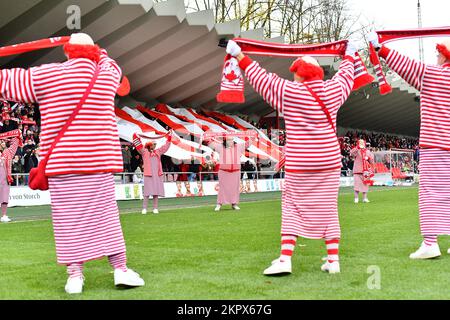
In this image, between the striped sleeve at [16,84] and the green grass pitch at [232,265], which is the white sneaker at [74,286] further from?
the striped sleeve at [16,84]

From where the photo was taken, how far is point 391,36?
805 cm

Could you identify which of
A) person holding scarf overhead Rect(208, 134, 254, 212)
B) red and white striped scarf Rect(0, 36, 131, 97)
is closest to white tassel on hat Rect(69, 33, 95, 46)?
red and white striped scarf Rect(0, 36, 131, 97)

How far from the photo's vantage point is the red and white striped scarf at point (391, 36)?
25.7ft

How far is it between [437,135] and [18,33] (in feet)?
61.0

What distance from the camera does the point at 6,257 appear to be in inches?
332

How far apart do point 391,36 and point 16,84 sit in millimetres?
4420

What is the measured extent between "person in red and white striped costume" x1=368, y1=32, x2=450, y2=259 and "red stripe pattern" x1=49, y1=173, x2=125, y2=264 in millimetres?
3578

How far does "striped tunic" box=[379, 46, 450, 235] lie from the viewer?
763 centimetres

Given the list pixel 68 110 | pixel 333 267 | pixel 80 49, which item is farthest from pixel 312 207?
pixel 80 49

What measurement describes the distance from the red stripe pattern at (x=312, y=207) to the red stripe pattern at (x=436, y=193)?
164 centimetres

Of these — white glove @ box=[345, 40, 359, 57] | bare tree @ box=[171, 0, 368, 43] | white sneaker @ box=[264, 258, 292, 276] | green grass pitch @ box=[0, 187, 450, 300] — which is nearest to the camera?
green grass pitch @ box=[0, 187, 450, 300]
